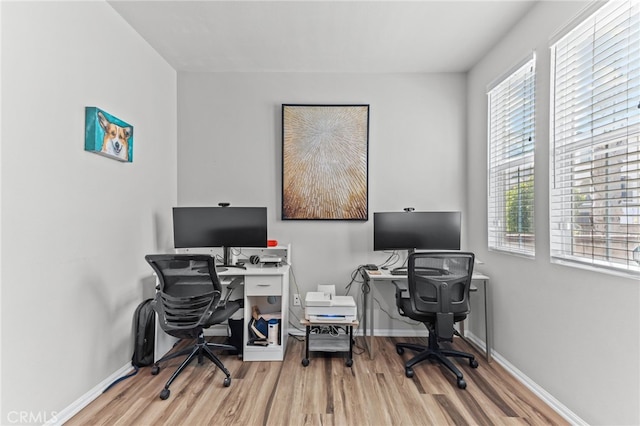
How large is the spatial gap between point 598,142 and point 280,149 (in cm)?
245

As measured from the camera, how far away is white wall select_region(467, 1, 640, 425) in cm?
153

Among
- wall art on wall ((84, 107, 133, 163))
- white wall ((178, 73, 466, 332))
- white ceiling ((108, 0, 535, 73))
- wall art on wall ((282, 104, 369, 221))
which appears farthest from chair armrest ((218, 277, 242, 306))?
white ceiling ((108, 0, 535, 73))

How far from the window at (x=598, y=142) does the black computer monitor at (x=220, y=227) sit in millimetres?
2250

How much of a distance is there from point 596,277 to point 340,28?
2.37 m

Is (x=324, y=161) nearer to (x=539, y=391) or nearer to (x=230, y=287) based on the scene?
(x=230, y=287)

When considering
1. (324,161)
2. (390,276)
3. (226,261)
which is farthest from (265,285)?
(324,161)

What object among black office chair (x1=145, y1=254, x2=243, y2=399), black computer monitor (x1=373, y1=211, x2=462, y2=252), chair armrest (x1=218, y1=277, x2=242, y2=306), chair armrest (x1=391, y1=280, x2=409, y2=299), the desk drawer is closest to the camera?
black office chair (x1=145, y1=254, x2=243, y2=399)

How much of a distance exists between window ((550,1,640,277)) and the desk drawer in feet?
6.53

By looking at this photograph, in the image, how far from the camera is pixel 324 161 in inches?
123

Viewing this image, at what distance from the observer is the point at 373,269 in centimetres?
291

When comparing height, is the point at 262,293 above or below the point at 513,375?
above

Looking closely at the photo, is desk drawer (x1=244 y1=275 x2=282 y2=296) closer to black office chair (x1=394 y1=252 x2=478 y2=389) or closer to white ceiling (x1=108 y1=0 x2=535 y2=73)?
black office chair (x1=394 y1=252 x2=478 y2=389)

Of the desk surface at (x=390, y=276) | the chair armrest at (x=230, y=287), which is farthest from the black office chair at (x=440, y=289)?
the chair armrest at (x=230, y=287)

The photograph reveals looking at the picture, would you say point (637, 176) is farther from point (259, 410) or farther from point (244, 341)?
point (244, 341)
